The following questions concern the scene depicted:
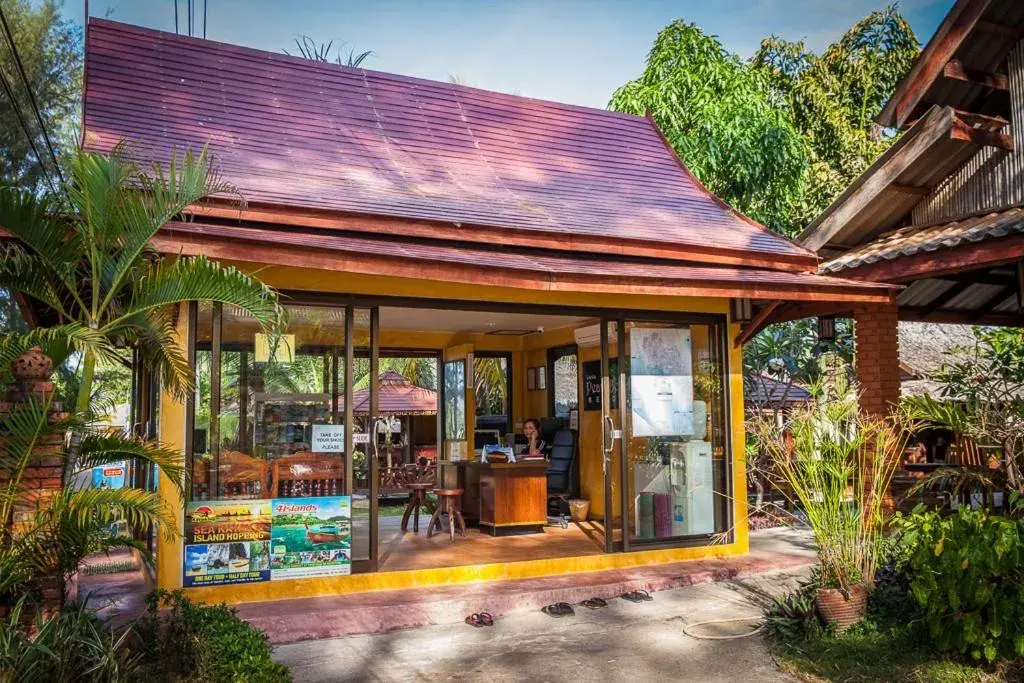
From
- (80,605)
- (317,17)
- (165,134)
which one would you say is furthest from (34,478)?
(317,17)

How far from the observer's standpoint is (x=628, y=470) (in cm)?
820

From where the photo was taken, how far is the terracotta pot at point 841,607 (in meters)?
A: 5.59

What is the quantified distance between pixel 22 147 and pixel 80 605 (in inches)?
260

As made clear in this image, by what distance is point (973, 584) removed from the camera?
4812 mm

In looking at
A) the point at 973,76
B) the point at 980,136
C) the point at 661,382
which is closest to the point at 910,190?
the point at 980,136

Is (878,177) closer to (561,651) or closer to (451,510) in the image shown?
(451,510)

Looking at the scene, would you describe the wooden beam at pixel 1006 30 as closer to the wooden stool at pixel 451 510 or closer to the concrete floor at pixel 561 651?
the concrete floor at pixel 561 651

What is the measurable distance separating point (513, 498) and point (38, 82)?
752 cm

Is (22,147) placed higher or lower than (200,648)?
higher

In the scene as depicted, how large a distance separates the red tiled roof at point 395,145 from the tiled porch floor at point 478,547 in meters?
2.90

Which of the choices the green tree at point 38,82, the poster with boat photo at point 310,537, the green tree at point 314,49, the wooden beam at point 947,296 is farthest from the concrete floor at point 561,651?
the green tree at point 314,49

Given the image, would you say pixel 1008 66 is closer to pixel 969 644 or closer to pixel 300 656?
pixel 969 644

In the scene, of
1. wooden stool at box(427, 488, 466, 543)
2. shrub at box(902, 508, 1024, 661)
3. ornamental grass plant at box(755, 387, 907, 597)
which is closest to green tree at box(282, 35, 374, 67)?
wooden stool at box(427, 488, 466, 543)

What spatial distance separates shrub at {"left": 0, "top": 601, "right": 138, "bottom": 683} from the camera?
13.1 ft
